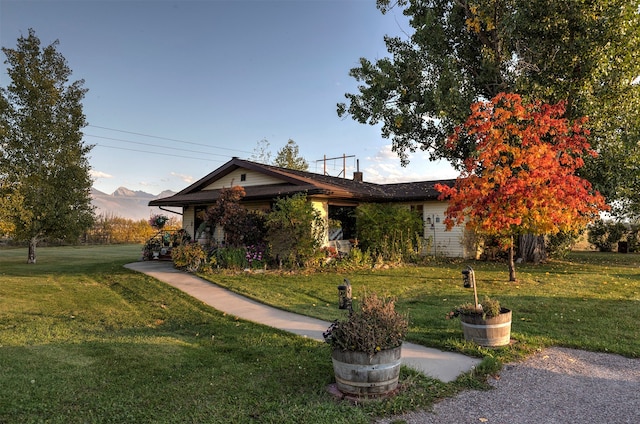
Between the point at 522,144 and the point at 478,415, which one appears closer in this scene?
the point at 478,415

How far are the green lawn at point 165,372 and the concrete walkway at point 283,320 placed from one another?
11.2 inches

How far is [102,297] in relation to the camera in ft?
30.6

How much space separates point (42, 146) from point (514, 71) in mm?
19135

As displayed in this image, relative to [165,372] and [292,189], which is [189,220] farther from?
[165,372]

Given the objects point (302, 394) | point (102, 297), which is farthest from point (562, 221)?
point (102, 297)

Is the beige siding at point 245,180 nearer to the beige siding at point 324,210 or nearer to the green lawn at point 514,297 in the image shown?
the beige siding at point 324,210

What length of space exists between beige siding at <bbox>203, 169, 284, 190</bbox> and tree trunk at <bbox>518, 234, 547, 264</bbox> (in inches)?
398

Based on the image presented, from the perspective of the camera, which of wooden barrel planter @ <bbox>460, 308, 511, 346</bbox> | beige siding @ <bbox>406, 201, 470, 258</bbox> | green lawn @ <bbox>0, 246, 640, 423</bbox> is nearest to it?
green lawn @ <bbox>0, 246, 640, 423</bbox>

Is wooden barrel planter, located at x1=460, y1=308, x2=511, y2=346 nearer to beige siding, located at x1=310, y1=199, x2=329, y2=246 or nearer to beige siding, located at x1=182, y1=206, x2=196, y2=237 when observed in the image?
beige siding, located at x1=310, y1=199, x2=329, y2=246

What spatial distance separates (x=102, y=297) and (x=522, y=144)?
32.6 feet

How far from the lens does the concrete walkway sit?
458 centimetres

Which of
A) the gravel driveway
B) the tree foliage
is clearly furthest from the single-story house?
the tree foliage

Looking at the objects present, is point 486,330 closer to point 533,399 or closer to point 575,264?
point 533,399

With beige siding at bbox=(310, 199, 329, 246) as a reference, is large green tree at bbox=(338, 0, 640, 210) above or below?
above
